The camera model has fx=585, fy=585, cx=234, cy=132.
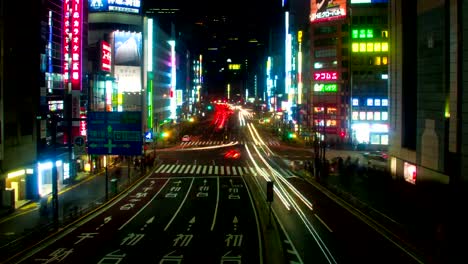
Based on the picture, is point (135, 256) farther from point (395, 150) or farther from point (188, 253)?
point (395, 150)

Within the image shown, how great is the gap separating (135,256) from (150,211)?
12.7 metres

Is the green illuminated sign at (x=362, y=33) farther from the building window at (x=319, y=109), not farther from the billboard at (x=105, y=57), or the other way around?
the billboard at (x=105, y=57)

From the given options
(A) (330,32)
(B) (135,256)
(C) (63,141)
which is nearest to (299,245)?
(B) (135,256)

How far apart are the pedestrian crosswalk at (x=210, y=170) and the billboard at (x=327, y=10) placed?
43664 millimetres

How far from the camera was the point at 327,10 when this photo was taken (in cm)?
10150

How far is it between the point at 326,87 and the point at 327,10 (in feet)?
43.8

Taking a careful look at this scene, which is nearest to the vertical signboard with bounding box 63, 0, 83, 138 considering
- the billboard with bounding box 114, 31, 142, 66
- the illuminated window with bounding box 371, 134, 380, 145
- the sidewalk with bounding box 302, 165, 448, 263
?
the sidewalk with bounding box 302, 165, 448, 263

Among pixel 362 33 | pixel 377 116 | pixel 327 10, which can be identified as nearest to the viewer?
pixel 362 33

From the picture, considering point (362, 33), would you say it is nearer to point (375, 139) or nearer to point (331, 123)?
point (331, 123)

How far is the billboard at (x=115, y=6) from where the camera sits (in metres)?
84.7

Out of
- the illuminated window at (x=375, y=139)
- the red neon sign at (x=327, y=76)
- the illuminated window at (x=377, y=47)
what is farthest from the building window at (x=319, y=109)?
the illuminated window at (x=377, y=47)

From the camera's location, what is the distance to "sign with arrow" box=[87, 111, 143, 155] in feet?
114

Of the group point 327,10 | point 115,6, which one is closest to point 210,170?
point 115,6

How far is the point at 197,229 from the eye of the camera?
101 ft
